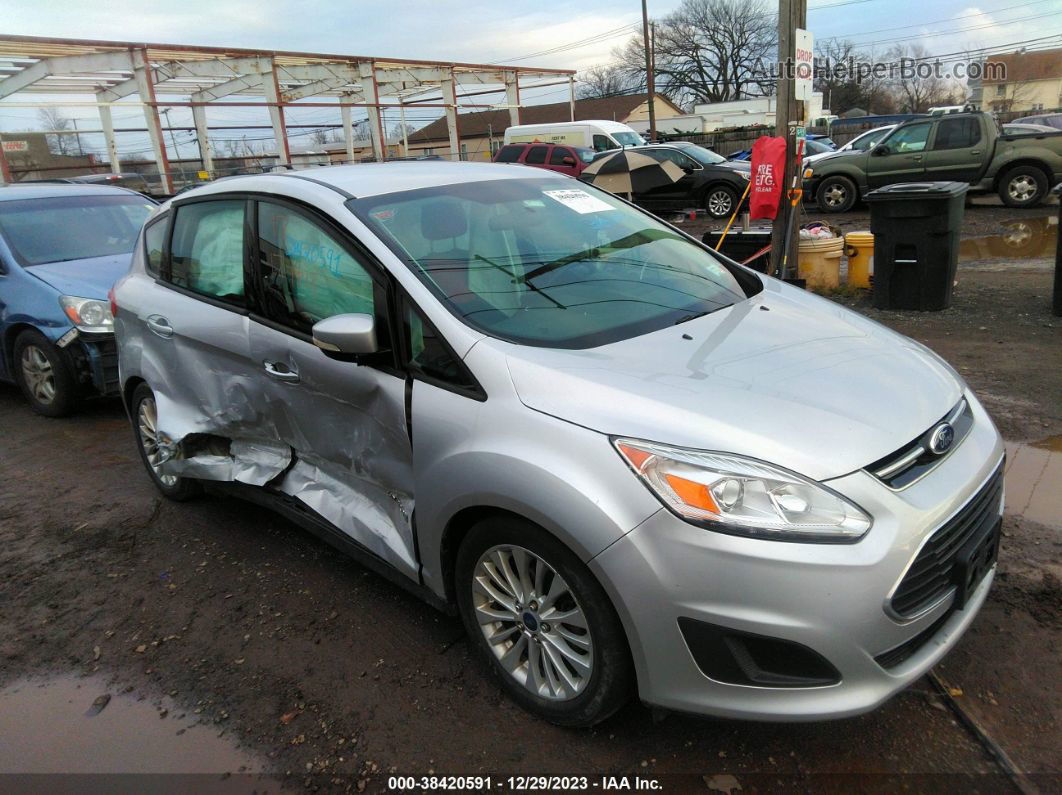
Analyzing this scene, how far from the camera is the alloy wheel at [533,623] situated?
89.0 inches

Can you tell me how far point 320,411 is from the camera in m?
3.01

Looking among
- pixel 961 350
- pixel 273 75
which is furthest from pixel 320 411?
pixel 273 75

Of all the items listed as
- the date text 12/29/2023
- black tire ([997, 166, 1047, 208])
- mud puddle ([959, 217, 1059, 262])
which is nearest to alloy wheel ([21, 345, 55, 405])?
the date text 12/29/2023

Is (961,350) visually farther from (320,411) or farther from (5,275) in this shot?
(5,275)

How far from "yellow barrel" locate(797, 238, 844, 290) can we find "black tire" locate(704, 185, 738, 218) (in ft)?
25.9

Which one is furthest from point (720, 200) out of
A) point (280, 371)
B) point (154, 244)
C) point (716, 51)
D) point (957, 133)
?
point (716, 51)

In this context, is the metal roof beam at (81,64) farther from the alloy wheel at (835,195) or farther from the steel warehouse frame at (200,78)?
the alloy wheel at (835,195)

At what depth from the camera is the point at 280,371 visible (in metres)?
3.15

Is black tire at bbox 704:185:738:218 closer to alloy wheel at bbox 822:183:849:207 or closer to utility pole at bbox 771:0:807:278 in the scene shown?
alloy wheel at bbox 822:183:849:207

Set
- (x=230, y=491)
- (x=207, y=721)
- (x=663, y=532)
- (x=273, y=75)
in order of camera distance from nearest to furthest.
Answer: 1. (x=663, y=532)
2. (x=207, y=721)
3. (x=230, y=491)
4. (x=273, y=75)

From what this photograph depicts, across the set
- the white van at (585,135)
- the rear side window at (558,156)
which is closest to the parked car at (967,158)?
the rear side window at (558,156)

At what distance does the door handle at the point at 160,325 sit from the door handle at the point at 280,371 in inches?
36.2

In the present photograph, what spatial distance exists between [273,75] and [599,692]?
24.6 m

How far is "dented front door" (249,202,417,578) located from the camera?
2730 mm
